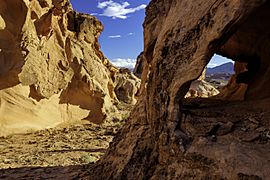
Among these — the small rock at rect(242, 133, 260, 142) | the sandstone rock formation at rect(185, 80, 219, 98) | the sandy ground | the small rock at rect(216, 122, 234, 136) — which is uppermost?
the sandstone rock formation at rect(185, 80, 219, 98)

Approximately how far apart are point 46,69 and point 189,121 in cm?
895

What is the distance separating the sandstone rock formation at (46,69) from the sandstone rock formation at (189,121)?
6227 mm

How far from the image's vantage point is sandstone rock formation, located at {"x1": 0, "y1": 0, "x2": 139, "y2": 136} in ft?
35.4

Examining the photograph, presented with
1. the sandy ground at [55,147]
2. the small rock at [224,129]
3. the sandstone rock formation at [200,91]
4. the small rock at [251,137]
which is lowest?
the sandy ground at [55,147]

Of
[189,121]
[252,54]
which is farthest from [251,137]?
[252,54]

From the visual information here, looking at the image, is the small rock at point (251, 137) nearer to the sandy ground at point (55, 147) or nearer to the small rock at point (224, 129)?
the small rock at point (224, 129)

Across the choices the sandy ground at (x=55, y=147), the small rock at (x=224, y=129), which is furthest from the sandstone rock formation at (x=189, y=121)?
the sandy ground at (x=55, y=147)

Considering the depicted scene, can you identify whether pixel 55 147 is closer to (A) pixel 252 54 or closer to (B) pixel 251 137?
(A) pixel 252 54

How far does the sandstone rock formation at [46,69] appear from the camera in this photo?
35.4 feet

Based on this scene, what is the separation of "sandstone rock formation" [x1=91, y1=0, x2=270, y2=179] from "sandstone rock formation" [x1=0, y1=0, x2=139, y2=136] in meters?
6.23

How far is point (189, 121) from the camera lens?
4492 millimetres

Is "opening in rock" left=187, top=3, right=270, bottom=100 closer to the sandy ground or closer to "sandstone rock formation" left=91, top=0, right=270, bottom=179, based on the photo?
"sandstone rock formation" left=91, top=0, right=270, bottom=179

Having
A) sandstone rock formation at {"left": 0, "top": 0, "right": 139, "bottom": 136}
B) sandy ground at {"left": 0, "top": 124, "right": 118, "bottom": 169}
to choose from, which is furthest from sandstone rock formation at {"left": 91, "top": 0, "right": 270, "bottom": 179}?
sandstone rock formation at {"left": 0, "top": 0, "right": 139, "bottom": 136}

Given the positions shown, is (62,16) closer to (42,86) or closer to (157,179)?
(42,86)
